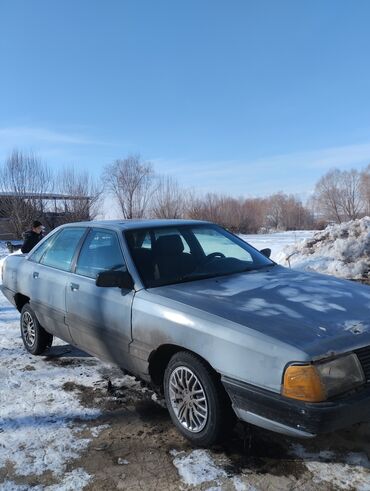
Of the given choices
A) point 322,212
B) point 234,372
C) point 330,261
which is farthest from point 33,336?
point 322,212

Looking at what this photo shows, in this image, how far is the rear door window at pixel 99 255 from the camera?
13.4 feet

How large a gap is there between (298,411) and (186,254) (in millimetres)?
1996

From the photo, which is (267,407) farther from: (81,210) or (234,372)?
(81,210)

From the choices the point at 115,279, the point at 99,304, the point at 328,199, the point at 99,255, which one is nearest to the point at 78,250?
the point at 99,255

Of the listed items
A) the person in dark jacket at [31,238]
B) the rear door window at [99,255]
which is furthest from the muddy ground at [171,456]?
the person in dark jacket at [31,238]

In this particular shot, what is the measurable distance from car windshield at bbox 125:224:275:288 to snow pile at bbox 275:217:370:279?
6.16m

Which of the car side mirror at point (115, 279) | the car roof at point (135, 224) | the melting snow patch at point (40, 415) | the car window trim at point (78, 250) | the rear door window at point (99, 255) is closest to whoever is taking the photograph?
the melting snow patch at point (40, 415)

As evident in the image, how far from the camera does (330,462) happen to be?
116 inches

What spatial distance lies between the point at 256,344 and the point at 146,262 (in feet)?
4.92

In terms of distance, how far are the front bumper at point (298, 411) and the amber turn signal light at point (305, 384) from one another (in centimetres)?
4

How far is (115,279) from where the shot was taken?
3654 millimetres

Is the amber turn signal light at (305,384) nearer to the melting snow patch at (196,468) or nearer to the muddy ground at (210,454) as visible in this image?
the muddy ground at (210,454)

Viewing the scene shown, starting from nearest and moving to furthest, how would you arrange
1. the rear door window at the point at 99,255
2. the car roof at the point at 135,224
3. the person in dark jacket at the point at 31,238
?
the rear door window at the point at 99,255, the car roof at the point at 135,224, the person in dark jacket at the point at 31,238

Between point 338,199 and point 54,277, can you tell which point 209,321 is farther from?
point 338,199
